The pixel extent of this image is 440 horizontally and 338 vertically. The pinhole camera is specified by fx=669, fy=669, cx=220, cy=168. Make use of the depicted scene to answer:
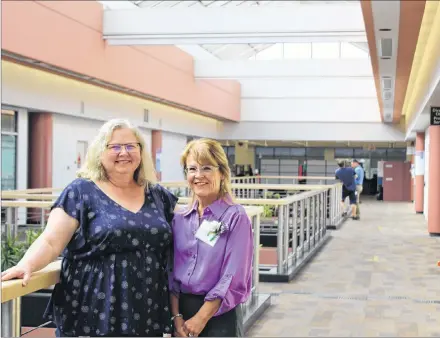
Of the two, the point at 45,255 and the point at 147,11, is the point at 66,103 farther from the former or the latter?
the point at 45,255

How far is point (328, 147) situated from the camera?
1281 inches

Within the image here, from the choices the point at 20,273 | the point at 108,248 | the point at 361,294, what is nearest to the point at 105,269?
the point at 108,248

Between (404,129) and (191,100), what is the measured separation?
9814mm

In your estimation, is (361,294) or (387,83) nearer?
(361,294)

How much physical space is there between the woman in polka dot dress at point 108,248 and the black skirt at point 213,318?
0.11 meters

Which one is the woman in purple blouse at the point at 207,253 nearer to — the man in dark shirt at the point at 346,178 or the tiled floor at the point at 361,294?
the tiled floor at the point at 361,294

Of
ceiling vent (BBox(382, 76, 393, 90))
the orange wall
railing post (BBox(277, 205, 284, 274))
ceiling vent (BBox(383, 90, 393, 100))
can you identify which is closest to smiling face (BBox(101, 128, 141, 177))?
railing post (BBox(277, 205, 284, 274))

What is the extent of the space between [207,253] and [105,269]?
0.40 m

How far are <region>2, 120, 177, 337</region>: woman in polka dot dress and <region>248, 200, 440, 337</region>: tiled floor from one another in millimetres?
3087

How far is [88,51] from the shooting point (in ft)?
42.2

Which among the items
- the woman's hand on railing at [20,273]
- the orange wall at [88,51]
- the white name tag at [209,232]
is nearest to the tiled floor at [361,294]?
the white name tag at [209,232]

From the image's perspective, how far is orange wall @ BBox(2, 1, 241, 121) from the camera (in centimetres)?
1065

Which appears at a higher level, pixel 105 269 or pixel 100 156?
pixel 100 156

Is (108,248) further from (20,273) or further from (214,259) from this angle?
(214,259)
